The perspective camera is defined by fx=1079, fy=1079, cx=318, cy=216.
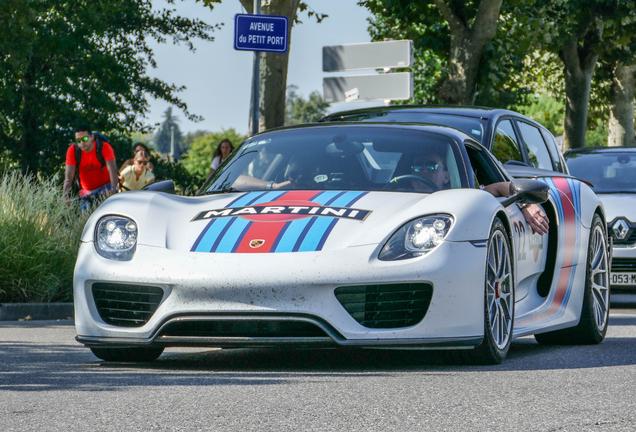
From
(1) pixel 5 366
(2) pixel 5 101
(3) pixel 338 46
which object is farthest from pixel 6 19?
(1) pixel 5 366

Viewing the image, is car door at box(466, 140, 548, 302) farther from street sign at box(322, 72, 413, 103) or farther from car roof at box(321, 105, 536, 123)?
street sign at box(322, 72, 413, 103)

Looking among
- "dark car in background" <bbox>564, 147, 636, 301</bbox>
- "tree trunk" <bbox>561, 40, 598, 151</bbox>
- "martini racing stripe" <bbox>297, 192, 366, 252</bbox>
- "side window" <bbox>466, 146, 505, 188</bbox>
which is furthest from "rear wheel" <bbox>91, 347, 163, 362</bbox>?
"tree trunk" <bbox>561, 40, 598, 151</bbox>

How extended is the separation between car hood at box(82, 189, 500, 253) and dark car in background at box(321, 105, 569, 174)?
2.30 meters

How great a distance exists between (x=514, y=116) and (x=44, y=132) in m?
16.7

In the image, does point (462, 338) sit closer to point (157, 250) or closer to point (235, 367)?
point (235, 367)

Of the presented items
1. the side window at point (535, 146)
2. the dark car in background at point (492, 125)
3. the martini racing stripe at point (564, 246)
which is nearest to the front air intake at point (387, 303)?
the martini racing stripe at point (564, 246)

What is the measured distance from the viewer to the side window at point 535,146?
342 inches

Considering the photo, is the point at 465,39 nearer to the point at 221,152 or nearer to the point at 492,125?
the point at 221,152

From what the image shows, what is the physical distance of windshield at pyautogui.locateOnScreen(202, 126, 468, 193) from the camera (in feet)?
20.1

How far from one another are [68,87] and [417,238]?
63.3 ft

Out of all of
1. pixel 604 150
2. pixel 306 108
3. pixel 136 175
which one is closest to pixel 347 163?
pixel 136 175

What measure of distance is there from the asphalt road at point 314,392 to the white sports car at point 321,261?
0.20m

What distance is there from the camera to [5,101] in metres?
22.7

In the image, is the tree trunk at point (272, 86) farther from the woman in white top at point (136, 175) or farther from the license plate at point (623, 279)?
the license plate at point (623, 279)
